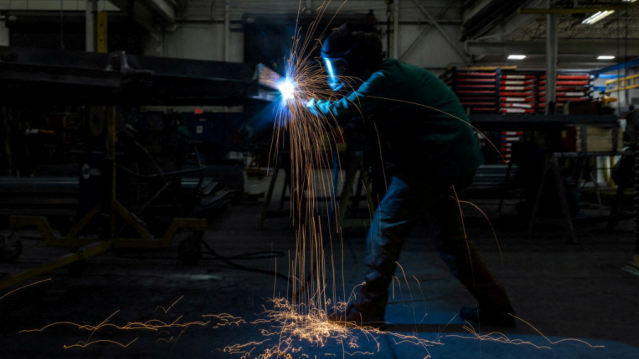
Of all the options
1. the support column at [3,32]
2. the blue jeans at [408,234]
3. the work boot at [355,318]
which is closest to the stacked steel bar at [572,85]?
the blue jeans at [408,234]

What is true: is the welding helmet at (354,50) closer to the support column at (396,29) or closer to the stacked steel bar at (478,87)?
the stacked steel bar at (478,87)

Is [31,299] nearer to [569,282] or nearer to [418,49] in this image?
[569,282]

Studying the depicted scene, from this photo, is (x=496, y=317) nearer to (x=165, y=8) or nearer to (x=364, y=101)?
(x=364, y=101)

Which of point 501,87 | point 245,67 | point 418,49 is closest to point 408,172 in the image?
point 245,67

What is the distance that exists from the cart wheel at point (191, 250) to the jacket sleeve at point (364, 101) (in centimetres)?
196

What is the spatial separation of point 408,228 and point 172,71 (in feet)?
4.86

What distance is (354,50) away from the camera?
7.45 ft

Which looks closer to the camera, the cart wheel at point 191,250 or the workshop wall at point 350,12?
the cart wheel at point 191,250

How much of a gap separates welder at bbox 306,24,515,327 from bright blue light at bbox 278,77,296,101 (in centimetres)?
44

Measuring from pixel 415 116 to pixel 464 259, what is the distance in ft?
2.52

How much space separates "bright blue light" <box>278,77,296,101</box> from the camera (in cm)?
277

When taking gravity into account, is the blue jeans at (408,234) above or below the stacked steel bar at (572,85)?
below

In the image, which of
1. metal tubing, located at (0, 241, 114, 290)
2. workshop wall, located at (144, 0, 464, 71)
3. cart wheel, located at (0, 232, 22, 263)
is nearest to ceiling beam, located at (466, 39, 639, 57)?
workshop wall, located at (144, 0, 464, 71)

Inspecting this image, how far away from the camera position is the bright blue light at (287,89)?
109 inches
